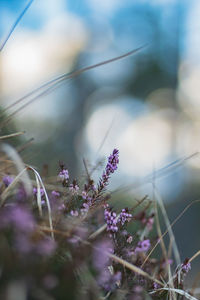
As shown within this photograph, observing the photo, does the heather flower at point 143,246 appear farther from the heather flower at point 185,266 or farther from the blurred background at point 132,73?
the blurred background at point 132,73

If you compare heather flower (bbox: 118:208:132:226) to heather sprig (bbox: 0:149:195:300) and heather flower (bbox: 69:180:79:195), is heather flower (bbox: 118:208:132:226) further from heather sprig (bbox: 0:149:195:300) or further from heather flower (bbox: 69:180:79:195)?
heather flower (bbox: 69:180:79:195)

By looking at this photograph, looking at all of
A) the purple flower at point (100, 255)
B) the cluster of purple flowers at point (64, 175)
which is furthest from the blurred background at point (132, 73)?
the purple flower at point (100, 255)

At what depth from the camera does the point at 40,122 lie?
43.5ft

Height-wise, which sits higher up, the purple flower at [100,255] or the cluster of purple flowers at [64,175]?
the cluster of purple flowers at [64,175]

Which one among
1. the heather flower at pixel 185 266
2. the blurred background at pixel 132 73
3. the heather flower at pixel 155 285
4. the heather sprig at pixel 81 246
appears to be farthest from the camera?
the blurred background at pixel 132 73

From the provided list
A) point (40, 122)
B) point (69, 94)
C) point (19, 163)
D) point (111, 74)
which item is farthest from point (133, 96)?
point (19, 163)

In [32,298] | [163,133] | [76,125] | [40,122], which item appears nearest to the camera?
[32,298]

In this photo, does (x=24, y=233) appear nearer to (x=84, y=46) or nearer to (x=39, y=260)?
(x=39, y=260)

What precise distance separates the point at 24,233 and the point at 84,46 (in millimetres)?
19254

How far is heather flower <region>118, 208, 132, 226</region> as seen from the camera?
1.14 m

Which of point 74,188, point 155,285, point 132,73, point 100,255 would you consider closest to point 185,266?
point 155,285

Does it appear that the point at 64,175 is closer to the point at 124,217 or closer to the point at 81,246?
the point at 124,217

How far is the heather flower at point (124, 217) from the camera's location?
1.14 metres

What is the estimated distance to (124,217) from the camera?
115cm
